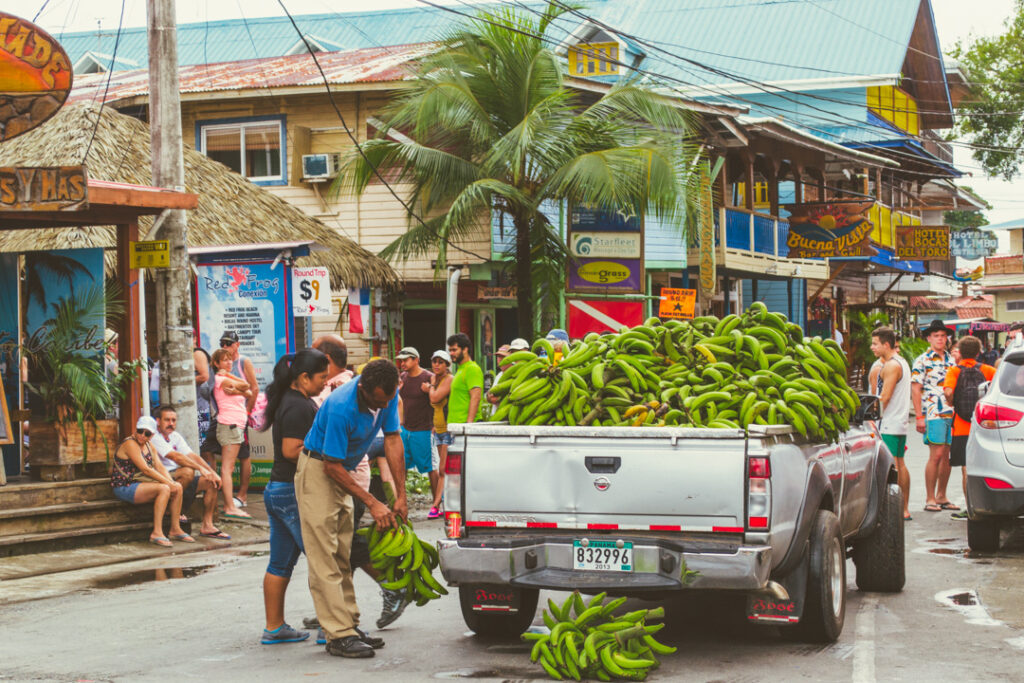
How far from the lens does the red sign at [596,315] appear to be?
23250mm

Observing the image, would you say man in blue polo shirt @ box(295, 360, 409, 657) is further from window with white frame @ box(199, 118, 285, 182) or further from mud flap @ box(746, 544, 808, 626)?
window with white frame @ box(199, 118, 285, 182)

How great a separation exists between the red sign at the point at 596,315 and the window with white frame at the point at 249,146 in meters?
6.73

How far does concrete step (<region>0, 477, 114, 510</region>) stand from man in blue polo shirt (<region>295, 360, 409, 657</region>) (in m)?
5.43

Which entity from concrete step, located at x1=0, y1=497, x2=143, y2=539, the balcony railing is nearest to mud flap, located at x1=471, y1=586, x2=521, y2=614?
concrete step, located at x1=0, y1=497, x2=143, y2=539

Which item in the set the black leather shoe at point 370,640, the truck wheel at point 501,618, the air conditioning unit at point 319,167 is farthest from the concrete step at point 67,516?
the air conditioning unit at point 319,167

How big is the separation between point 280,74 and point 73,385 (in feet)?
49.5

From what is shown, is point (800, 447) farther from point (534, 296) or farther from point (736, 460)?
point (534, 296)

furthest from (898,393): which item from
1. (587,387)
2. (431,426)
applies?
(587,387)

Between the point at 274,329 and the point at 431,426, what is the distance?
2.43 metres

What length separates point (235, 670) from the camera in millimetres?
7012

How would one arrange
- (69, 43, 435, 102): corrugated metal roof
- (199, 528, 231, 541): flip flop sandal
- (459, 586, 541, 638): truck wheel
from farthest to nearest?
(69, 43, 435, 102): corrugated metal roof
(199, 528, 231, 541): flip flop sandal
(459, 586, 541, 638): truck wheel

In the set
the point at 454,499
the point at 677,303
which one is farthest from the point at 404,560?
the point at 677,303

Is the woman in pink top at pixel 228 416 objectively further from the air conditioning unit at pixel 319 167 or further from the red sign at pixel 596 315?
the air conditioning unit at pixel 319 167

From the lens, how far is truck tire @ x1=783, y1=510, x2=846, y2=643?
23.4 ft
